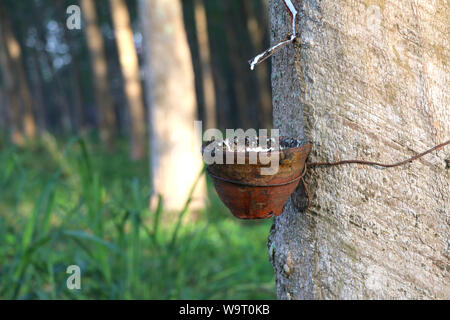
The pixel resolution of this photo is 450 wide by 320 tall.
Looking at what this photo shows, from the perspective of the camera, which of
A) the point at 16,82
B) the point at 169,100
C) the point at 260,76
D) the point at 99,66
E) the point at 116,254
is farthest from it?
the point at 16,82

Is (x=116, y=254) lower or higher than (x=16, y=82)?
lower

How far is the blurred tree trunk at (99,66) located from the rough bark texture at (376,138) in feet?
26.6

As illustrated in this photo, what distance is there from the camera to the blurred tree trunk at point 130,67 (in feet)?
24.4

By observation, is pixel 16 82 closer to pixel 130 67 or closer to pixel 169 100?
pixel 130 67

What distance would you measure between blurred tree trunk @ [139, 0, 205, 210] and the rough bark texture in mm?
3213

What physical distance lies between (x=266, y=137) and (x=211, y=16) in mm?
13004

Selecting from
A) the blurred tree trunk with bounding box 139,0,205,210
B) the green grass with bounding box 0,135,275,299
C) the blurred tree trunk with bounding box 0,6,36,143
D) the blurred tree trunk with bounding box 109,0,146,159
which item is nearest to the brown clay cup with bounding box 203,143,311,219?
the green grass with bounding box 0,135,275,299

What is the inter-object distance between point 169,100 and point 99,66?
4962 millimetres

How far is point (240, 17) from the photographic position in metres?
14.1

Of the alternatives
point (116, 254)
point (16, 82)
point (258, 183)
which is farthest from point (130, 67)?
point (258, 183)

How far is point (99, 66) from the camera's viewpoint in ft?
28.1

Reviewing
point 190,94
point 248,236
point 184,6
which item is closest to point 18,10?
point 184,6

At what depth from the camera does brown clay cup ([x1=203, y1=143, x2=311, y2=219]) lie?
100 centimetres

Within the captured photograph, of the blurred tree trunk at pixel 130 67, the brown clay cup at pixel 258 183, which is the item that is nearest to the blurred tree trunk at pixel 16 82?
the blurred tree trunk at pixel 130 67
